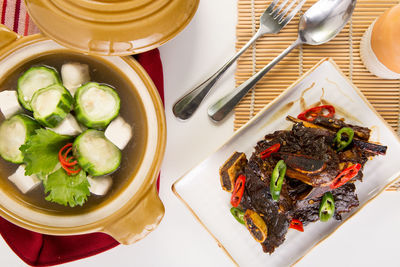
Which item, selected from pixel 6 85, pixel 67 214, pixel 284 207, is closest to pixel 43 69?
pixel 6 85

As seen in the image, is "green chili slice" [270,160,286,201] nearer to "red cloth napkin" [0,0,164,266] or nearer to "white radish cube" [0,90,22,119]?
"red cloth napkin" [0,0,164,266]

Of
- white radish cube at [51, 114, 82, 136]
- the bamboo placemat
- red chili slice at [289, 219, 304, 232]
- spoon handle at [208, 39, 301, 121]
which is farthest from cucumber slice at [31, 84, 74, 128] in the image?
red chili slice at [289, 219, 304, 232]

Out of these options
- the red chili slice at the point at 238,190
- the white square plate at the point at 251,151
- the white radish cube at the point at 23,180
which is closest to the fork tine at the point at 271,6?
the white square plate at the point at 251,151

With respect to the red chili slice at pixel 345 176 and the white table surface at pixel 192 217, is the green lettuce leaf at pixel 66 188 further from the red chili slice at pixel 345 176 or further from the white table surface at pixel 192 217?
the red chili slice at pixel 345 176

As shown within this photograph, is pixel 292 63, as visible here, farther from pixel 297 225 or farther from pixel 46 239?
pixel 46 239

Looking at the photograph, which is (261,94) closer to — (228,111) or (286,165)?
(228,111)

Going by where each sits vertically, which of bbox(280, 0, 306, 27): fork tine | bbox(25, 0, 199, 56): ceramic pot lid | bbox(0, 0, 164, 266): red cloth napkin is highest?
bbox(25, 0, 199, 56): ceramic pot lid

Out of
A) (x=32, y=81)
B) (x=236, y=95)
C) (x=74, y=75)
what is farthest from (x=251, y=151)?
(x=32, y=81)
